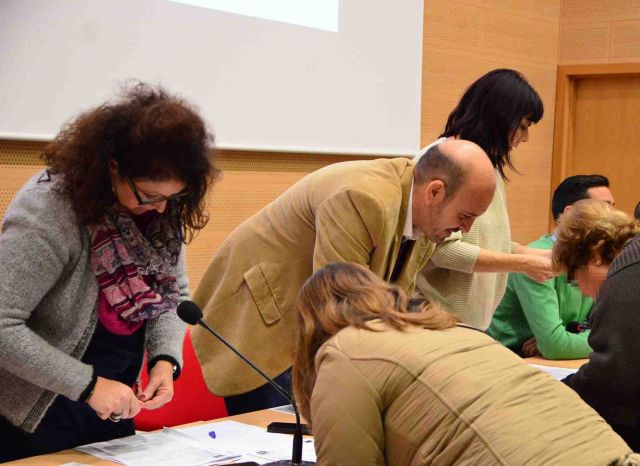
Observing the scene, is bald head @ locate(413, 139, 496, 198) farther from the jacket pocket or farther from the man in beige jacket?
the jacket pocket

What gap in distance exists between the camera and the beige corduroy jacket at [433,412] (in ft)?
A: 4.41

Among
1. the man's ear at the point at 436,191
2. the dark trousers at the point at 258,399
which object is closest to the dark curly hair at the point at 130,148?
the man's ear at the point at 436,191

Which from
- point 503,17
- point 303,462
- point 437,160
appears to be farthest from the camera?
point 503,17

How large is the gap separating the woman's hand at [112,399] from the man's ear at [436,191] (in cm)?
90

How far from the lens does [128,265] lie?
1.93m

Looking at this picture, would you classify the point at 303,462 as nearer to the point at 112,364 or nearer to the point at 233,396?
the point at 112,364

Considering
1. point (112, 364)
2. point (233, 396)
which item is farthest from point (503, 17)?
point (112, 364)

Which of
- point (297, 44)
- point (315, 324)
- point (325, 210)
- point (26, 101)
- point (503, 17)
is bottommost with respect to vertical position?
point (315, 324)

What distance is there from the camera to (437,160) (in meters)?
2.26

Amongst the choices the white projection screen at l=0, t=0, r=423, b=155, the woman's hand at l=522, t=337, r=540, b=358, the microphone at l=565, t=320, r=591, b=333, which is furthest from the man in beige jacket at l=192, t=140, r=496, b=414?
the microphone at l=565, t=320, r=591, b=333

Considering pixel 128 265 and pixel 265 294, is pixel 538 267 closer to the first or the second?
pixel 265 294

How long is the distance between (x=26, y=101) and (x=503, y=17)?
3.51 metres

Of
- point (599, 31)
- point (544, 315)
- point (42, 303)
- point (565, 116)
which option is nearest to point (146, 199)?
point (42, 303)

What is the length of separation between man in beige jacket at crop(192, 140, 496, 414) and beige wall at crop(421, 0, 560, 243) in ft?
9.44
